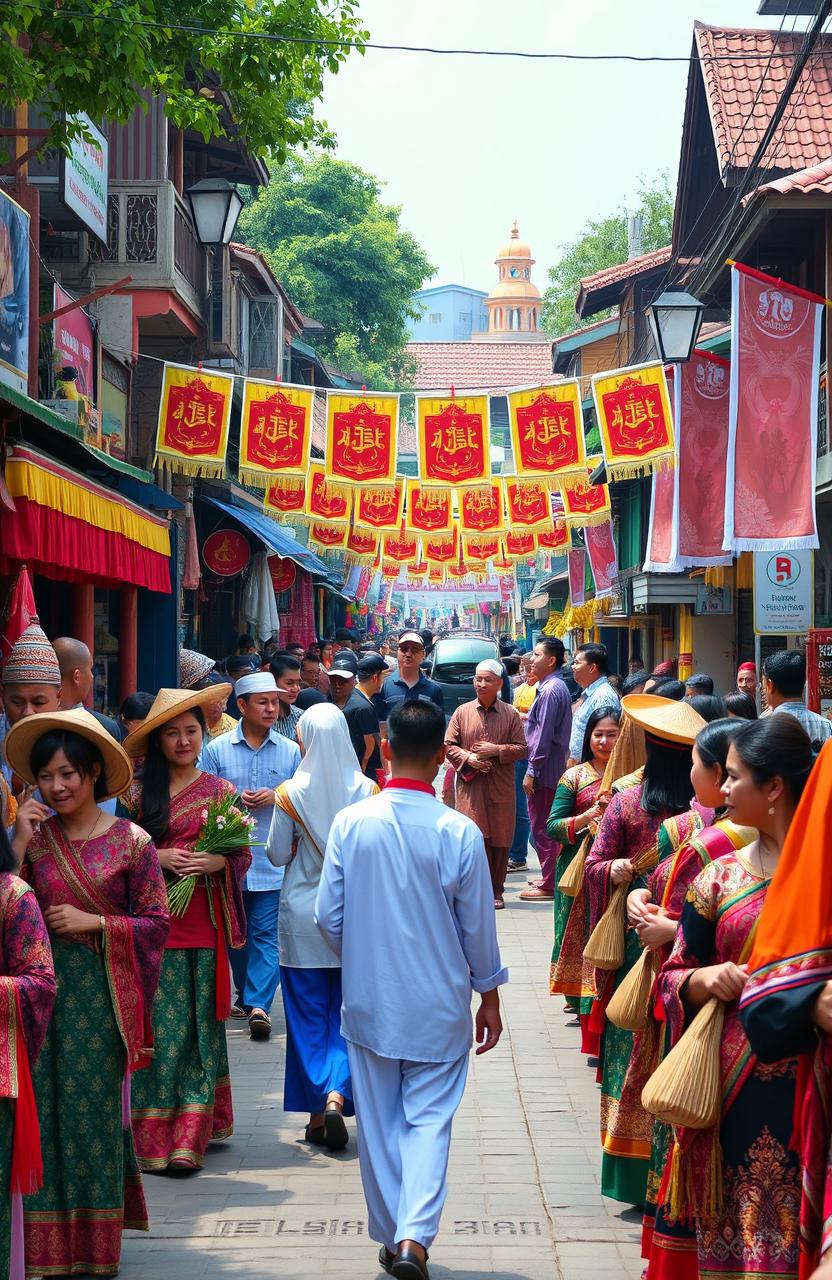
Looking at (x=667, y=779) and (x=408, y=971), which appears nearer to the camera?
(x=408, y=971)

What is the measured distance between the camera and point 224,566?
20.3m

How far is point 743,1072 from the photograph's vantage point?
3629 mm

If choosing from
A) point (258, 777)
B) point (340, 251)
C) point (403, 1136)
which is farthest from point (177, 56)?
point (340, 251)

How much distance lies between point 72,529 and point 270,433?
6654mm

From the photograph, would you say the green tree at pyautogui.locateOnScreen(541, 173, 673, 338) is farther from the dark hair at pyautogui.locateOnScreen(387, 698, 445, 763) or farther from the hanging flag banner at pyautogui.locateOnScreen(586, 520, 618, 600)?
the dark hair at pyautogui.locateOnScreen(387, 698, 445, 763)

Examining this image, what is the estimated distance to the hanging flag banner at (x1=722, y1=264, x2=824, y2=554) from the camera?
1180cm

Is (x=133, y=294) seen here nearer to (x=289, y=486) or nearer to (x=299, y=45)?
(x=289, y=486)

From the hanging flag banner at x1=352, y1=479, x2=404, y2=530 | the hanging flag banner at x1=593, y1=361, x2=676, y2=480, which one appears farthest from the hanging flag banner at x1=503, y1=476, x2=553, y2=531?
the hanging flag banner at x1=593, y1=361, x2=676, y2=480

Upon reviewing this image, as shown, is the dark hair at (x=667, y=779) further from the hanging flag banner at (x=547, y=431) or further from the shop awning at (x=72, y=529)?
the hanging flag banner at (x=547, y=431)

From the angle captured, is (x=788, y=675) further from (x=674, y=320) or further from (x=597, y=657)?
(x=674, y=320)

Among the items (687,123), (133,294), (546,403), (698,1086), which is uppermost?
(687,123)

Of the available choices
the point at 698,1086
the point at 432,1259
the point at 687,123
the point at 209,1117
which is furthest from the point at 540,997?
the point at 687,123

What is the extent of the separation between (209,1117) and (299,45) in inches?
262

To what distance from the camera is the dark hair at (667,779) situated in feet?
17.3
